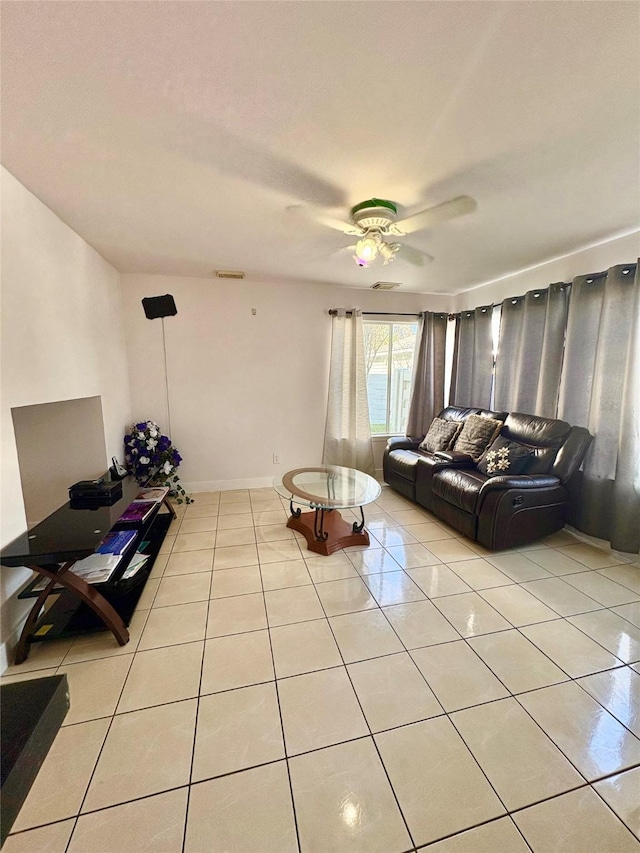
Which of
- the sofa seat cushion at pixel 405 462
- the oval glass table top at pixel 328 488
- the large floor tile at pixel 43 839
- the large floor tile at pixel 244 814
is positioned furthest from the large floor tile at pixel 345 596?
the sofa seat cushion at pixel 405 462

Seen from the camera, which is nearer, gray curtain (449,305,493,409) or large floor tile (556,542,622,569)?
large floor tile (556,542,622,569)

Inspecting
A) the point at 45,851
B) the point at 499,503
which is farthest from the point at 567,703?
the point at 45,851

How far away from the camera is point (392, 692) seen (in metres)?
1.51

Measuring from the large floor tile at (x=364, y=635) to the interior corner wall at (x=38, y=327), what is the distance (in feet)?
5.41

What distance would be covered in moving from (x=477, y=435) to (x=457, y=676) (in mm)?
2326

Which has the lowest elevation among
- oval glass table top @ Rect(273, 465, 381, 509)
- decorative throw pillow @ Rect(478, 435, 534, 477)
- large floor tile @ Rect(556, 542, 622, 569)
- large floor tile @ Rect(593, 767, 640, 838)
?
large floor tile @ Rect(593, 767, 640, 838)

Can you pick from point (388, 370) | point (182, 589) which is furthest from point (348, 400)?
point (182, 589)

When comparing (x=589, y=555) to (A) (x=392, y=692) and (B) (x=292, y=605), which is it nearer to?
(A) (x=392, y=692)

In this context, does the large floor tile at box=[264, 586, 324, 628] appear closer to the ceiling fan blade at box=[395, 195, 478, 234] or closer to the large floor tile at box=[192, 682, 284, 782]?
the large floor tile at box=[192, 682, 284, 782]

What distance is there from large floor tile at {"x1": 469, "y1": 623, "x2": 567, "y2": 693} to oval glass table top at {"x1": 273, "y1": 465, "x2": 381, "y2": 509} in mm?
1068

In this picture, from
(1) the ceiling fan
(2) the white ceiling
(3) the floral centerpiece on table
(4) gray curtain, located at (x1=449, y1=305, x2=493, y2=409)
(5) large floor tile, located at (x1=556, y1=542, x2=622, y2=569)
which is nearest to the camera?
(2) the white ceiling

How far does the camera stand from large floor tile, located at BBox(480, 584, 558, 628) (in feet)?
6.47

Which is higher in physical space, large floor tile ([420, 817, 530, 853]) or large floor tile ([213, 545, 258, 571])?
large floor tile ([213, 545, 258, 571])

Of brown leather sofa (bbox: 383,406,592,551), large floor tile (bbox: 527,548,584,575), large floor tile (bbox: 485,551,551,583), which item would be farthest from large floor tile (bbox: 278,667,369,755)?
large floor tile (bbox: 527,548,584,575)
